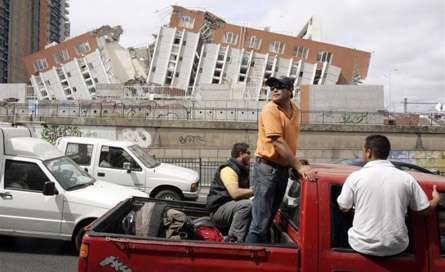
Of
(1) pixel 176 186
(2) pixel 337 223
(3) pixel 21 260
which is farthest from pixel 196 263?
(1) pixel 176 186

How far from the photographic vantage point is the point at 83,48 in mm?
76125

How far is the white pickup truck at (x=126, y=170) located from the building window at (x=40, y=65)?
241 ft

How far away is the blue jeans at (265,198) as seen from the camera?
3486mm

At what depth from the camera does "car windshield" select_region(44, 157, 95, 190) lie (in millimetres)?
7066

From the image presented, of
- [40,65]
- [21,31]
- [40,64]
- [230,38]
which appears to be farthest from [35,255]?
[21,31]

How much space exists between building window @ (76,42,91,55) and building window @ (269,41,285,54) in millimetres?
30213

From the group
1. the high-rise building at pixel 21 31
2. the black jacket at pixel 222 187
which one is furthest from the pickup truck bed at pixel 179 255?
the high-rise building at pixel 21 31

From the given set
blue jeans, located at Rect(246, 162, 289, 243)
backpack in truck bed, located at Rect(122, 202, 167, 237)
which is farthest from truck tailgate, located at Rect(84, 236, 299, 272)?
backpack in truck bed, located at Rect(122, 202, 167, 237)

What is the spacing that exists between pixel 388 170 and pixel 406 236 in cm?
44

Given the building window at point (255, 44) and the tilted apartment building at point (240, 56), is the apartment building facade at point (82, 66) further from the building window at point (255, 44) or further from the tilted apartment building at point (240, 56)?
the building window at point (255, 44)

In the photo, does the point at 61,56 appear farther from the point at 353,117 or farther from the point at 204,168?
the point at 204,168

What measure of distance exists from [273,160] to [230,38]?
69.5 m

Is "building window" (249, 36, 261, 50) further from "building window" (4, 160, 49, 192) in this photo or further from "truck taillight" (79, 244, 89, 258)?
"truck taillight" (79, 244, 89, 258)

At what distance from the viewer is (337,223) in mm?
3137
